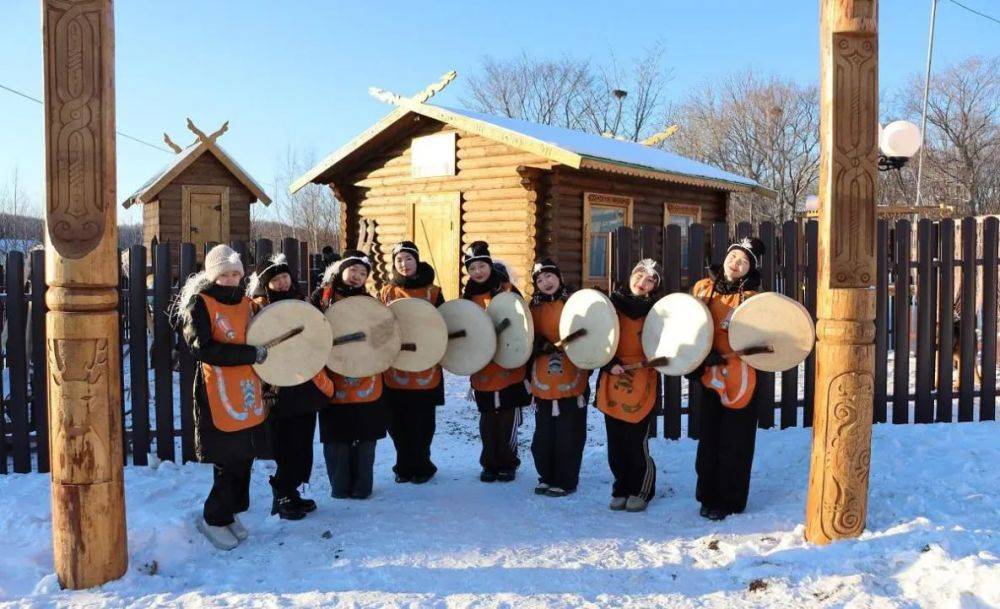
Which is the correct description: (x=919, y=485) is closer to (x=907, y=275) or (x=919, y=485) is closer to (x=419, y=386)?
(x=907, y=275)

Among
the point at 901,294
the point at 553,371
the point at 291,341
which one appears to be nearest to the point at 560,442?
the point at 553,371

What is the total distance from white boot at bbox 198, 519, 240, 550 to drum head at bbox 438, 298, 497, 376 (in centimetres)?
147

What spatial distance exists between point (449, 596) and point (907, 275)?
4185mm

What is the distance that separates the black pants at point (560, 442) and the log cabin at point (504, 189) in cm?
585

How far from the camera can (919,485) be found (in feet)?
12.9

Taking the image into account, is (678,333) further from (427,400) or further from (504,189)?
(504,189)

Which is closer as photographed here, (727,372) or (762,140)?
(727,372)

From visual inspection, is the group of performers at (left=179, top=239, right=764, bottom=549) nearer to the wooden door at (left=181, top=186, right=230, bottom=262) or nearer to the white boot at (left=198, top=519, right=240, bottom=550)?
the white boot at (left=198, top=519, right=240, bottom=550)

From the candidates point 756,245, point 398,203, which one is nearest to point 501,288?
point 756,245

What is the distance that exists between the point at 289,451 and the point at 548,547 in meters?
1.46

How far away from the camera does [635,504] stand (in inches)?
160

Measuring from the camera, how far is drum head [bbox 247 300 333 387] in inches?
141

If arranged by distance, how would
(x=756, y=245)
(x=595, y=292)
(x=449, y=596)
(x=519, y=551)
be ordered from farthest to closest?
1. (x=595, y=292)
2. (x=756, y=245)
3. (x=519, y=551)
4. (x=449, y=596)

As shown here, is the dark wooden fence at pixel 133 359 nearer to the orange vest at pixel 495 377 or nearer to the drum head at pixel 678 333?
the orange vest at pixel 495 377
